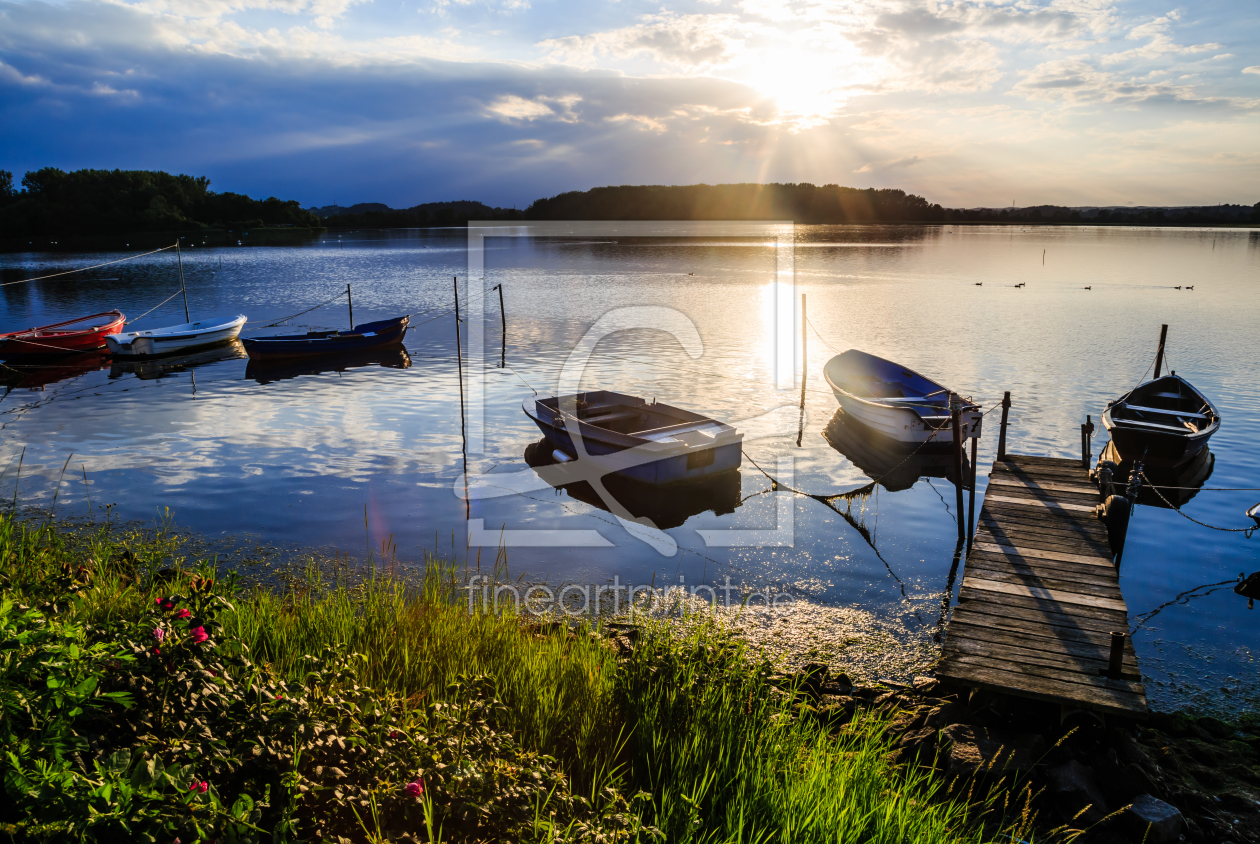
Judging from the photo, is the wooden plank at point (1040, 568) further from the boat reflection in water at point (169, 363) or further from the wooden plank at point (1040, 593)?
the boat reflection in water at point (169, 363)

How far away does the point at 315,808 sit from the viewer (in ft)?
11.4

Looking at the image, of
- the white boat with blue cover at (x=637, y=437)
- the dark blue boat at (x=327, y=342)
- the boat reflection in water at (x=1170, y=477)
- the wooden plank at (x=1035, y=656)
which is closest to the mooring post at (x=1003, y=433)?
the boat reflection in water at (x=1170, y=477)

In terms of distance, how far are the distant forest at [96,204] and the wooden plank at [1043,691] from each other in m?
145

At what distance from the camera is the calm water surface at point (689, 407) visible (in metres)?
12.5

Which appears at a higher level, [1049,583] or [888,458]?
[1049,583]

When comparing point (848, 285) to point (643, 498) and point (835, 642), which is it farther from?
point (835, 642)

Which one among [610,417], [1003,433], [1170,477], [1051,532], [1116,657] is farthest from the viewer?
[610,417]

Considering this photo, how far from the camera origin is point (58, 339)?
31.0m

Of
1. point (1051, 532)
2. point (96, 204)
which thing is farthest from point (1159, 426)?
point (96, 204)

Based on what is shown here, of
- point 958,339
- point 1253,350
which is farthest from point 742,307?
point 1253,350

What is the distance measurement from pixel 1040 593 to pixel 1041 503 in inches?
152

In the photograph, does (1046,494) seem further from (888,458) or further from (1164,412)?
(1164,412)

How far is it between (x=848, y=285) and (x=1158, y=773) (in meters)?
63.7

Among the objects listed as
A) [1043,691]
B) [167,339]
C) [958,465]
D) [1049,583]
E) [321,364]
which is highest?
[167,339]
